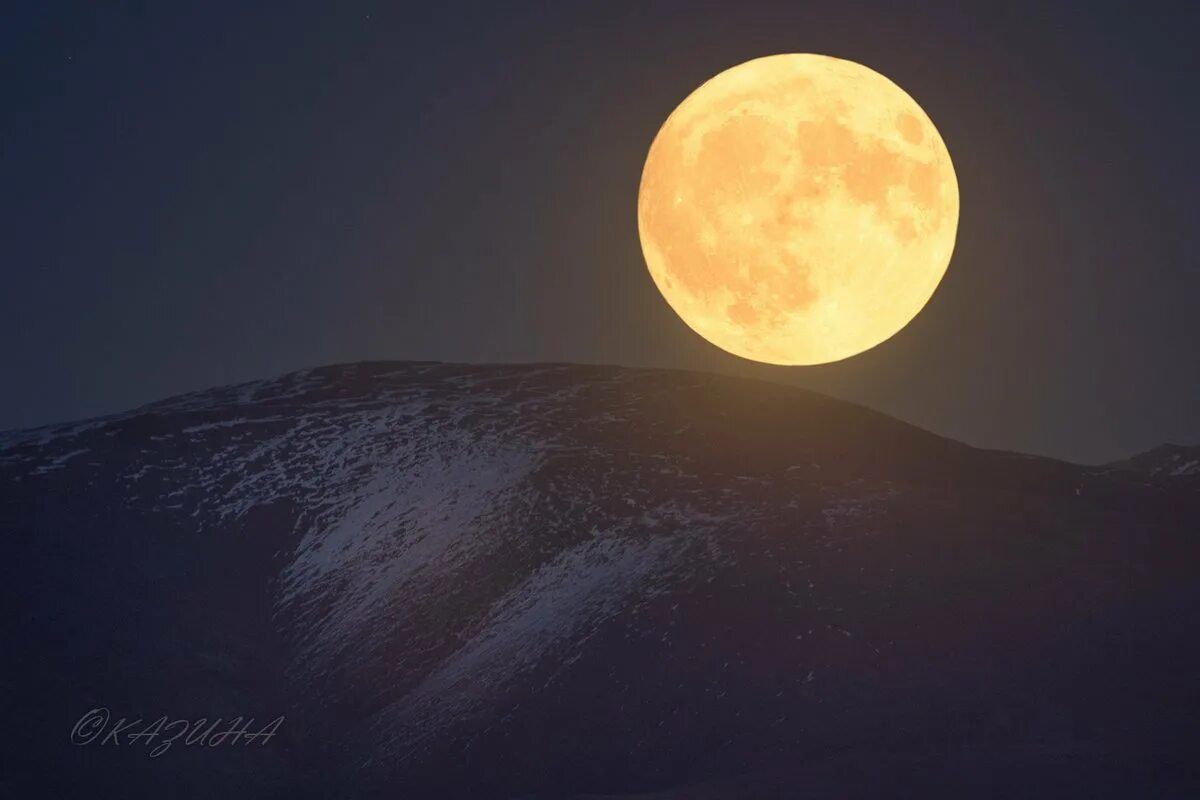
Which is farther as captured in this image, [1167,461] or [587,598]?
[1167,461]

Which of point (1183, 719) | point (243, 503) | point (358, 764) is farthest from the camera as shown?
point (243, 503)

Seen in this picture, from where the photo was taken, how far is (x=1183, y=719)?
43.4 meters

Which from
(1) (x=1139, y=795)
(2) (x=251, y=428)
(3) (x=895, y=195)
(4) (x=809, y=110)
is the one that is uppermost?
(2) (x=251, y=428)

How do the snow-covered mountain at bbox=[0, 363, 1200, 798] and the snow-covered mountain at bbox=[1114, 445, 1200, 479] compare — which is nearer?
the snow-covered mountain at bbox=[0, 363, 1200, 798]

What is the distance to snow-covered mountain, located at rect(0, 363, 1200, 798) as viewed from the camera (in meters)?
46.0

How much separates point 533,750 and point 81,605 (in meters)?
27.6

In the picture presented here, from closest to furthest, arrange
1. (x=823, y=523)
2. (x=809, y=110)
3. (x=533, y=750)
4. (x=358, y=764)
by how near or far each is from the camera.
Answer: (x=809, y=110)
(x=533, y=750)
(x=358, y=764)
(x=823, y=523)

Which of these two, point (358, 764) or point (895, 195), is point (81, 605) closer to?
point (358, 764)

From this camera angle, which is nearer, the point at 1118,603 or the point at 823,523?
the point at 1118,603

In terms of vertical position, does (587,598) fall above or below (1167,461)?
below

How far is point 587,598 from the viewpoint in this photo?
188ft

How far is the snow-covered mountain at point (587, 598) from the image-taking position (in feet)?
151

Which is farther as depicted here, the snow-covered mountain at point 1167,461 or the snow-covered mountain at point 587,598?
the snow-covered mountain at point 1167,461

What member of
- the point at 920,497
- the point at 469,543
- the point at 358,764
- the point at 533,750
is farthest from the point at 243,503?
the point at 920,497
